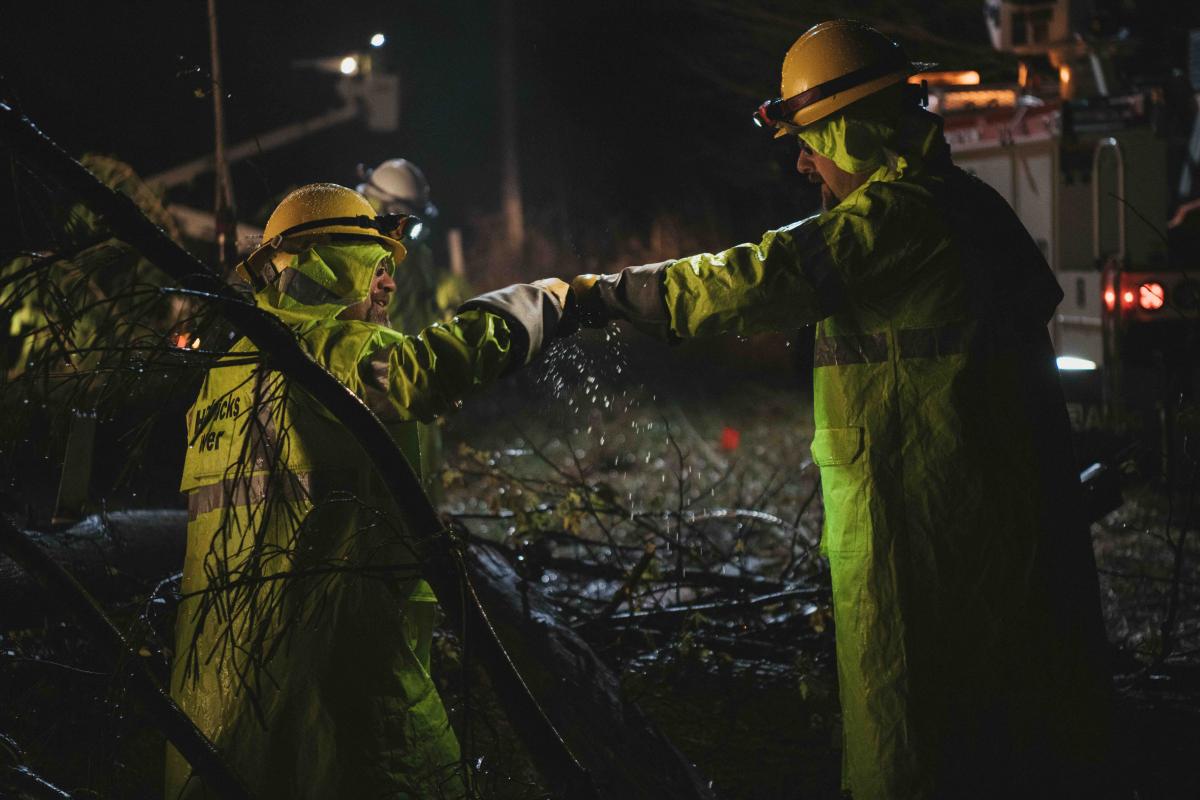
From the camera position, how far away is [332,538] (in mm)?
2814

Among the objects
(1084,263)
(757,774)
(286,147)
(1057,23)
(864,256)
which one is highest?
(286,147)

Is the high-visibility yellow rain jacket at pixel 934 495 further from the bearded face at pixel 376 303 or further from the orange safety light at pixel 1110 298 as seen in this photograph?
the orange safety light at pixel 1110 298

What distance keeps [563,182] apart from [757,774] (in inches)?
853

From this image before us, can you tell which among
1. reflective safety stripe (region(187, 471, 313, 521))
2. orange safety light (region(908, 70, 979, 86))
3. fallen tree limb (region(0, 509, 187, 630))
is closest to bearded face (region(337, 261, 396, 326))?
reflective safety stripe (region(187, 471, 313, 521))

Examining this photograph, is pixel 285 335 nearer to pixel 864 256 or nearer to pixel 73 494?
pixel 864 256

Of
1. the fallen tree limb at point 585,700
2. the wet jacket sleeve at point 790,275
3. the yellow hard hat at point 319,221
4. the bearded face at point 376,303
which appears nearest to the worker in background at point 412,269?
the fallen tree limb at point 585,700

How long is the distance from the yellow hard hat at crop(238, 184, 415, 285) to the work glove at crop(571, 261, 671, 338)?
0.62m

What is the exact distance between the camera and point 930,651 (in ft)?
8.64

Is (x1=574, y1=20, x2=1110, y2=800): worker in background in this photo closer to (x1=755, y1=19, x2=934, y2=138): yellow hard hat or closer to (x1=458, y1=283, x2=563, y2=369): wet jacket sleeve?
(x1=458, y1=283, x2=563, y2=369): wet jacket sleeve

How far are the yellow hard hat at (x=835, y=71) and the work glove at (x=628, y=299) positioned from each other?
57cm

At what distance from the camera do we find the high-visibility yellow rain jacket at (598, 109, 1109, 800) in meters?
2.62

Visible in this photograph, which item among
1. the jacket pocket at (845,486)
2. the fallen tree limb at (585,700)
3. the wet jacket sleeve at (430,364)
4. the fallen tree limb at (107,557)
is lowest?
the fallen tree limb at (585,700)

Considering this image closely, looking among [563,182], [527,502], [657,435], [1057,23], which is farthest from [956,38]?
[527,502]

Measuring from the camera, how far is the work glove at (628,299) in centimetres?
266
